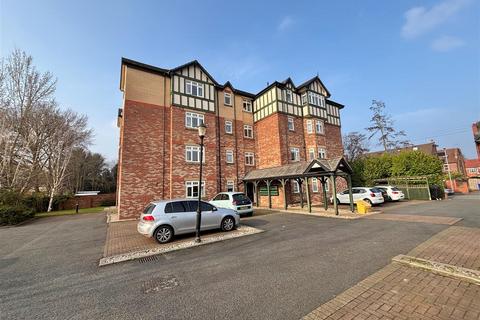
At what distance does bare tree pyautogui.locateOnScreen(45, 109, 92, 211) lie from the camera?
25.7 metres

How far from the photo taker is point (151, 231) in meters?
8.05

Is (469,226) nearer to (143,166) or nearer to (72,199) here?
(143,166)

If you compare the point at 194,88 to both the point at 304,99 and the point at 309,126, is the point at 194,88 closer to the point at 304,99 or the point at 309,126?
the point at 304,99

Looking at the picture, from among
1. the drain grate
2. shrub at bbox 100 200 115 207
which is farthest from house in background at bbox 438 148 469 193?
shrub at bbox 100 200 115 207

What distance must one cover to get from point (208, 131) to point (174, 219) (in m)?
12.2

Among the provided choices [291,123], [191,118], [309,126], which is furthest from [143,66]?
[309,126]

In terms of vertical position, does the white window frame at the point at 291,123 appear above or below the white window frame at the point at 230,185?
above

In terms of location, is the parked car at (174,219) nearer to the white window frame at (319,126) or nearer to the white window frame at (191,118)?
the white window frame at (191,118)

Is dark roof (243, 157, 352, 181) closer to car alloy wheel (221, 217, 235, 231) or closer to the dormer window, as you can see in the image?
car alloy wheel (221, 217, 235, 231)

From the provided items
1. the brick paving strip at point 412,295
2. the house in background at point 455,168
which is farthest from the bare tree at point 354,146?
the brick paving strip at point 412,295

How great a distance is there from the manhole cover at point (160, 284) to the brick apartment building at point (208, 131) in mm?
11809

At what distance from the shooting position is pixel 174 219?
28.1 ft

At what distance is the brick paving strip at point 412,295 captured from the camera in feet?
10.6

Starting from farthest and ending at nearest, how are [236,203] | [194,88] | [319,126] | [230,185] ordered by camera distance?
[319,126], [230,185], [194,88], [236,203]
